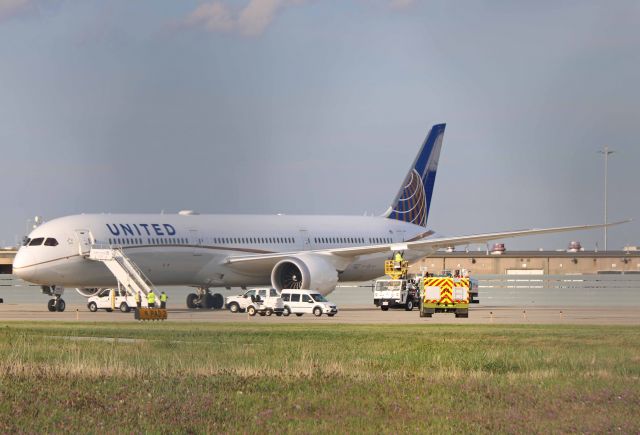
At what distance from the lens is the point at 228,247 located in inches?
2800

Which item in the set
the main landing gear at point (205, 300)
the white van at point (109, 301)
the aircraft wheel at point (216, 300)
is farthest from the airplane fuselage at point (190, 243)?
the main landing gear at point (205, 300)

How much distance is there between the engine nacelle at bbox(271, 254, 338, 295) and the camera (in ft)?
223

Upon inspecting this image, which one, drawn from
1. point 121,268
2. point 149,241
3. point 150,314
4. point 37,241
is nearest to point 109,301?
point 149,241

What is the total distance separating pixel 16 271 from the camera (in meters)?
63.2

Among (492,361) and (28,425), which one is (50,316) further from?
(28,425)

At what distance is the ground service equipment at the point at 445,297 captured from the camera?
58844mm

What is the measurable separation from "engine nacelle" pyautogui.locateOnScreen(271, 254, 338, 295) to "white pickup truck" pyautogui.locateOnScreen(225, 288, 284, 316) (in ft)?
9.40

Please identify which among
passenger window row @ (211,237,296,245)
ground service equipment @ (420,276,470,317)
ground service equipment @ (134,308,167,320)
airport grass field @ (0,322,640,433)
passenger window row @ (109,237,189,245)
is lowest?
airport grass field @ (0,322,640,433)

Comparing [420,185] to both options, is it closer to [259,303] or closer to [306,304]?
[259,303]

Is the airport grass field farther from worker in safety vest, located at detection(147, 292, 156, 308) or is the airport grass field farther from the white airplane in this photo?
the white airplane

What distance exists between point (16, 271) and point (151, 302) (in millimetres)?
8194

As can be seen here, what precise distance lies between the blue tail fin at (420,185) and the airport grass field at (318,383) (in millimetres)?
44385

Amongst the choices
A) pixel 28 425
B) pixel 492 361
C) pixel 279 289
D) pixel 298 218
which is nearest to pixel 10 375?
pixel 28 425

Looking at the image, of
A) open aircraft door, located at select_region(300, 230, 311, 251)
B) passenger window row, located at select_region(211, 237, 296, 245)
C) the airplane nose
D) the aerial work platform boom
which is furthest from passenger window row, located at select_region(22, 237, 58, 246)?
open aircraft door, located at select_region(300, 230, 311, 251)
